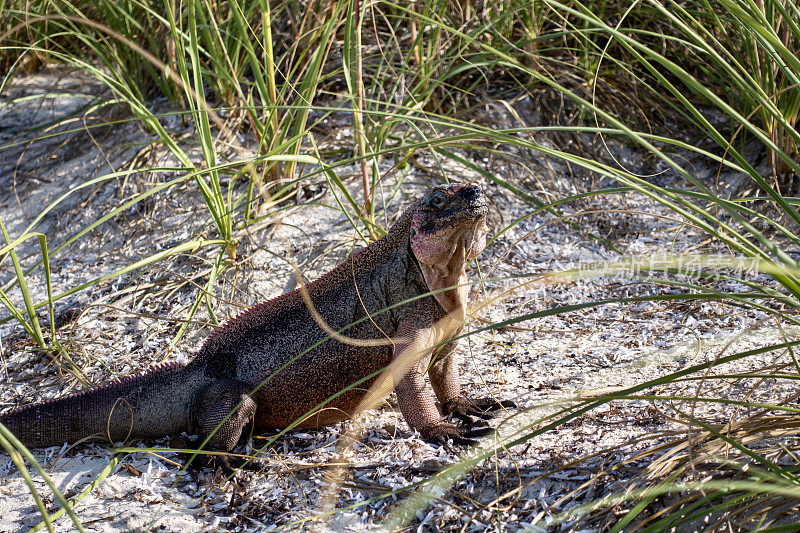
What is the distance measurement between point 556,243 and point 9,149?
441 cm

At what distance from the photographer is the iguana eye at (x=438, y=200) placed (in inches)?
115

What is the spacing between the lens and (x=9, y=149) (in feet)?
17.8

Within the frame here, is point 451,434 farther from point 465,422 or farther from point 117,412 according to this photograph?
point 117,412

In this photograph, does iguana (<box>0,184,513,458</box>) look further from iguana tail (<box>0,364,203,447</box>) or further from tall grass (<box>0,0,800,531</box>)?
tall grass (<box>0,0,800,531</box>)

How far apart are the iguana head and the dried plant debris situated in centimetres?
17

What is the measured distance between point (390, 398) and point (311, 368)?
0.52m

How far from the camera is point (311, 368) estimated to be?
314 centimetres

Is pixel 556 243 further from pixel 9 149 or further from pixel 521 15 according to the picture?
pixel 9 149

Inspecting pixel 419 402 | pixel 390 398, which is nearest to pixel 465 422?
pixel 419 402

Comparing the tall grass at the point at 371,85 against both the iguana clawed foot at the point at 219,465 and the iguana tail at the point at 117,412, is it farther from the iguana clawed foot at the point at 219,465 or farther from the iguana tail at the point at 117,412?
the iguana clawed foot at the point at 219,465

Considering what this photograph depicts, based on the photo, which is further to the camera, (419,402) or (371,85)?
(371,85)

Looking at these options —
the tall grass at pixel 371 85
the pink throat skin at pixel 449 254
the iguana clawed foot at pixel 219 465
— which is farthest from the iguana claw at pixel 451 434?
the tall grass at pixel 371 85

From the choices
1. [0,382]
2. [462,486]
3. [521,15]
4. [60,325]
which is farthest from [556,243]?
[0,382]

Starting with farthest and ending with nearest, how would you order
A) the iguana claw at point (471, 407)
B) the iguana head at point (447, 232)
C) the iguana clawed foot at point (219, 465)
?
the iguana claw at point (471, 407) < the iguana clawed foot at point (219, 465) < the iguana head at point (447, 232)
